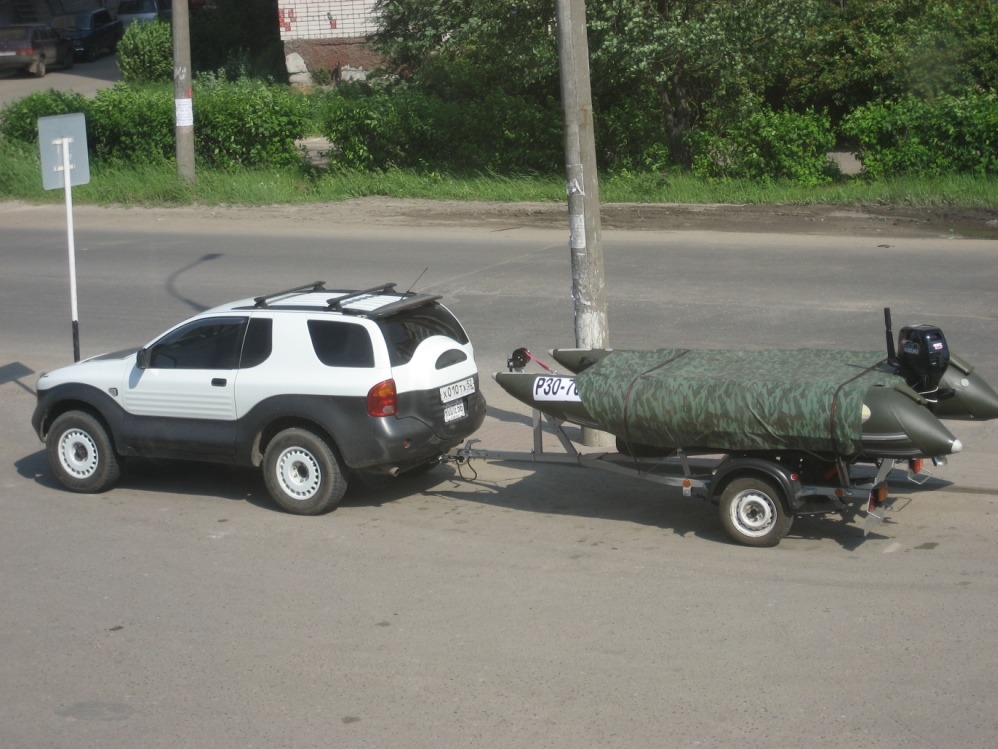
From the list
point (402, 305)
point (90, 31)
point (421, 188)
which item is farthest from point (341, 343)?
point (90, 31)

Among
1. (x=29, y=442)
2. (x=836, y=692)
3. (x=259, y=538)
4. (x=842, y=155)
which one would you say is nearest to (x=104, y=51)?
(x=842, y=155)

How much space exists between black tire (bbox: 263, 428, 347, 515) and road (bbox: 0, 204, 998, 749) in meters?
0.15

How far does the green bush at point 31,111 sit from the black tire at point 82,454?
21939mm

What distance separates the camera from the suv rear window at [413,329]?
8.89 metres

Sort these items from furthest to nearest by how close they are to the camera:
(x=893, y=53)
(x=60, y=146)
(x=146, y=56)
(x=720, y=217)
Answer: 1. (x=146, y=56)
2. (x=893, y=53)
3. (x=720, y=217)
4. (x=60, y=146)

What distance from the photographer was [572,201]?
33.1 ft

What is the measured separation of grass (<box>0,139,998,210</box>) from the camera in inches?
832

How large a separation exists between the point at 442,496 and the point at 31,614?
333 centimetres

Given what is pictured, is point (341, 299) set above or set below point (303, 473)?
above

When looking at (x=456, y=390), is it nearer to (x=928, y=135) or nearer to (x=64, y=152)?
(x=64, y=152)

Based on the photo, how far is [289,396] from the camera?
8.95 meters

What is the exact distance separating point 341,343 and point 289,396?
549mm

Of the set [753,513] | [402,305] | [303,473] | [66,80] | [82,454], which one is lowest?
[753,513]

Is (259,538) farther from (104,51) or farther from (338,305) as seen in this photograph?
(104,51)
